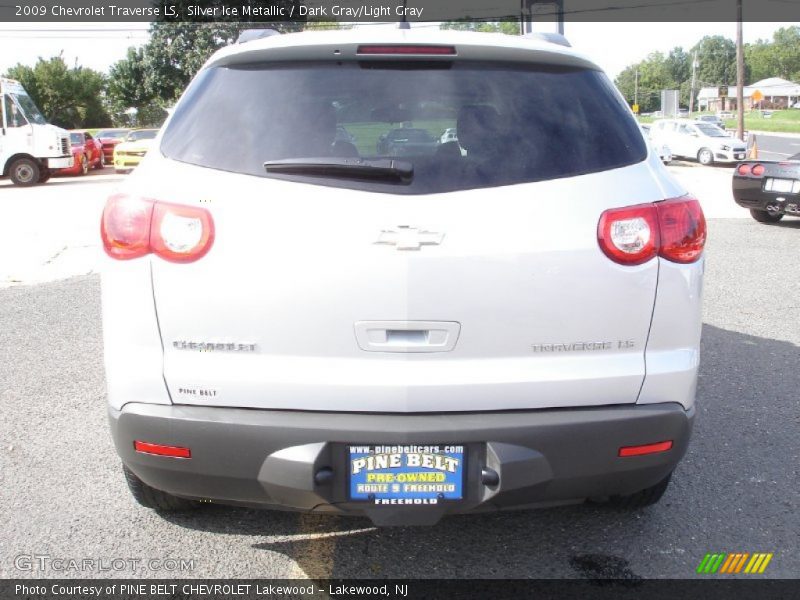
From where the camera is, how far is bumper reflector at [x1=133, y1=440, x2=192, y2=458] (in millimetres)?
2324

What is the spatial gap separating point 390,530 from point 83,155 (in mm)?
27675

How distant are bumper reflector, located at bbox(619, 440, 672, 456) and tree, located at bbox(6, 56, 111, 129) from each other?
60461 mm

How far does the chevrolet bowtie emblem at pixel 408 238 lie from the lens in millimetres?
2209

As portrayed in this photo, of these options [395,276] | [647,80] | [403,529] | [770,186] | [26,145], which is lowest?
[403,529]

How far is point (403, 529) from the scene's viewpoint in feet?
10.2

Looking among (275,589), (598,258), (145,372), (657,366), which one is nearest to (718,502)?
(657,366)

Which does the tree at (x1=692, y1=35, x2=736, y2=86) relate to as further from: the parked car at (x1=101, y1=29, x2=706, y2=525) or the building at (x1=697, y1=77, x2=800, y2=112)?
the parked car at (x1=101, y1=29, x2=706, y2=525)

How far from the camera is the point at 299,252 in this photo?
2.23 meters

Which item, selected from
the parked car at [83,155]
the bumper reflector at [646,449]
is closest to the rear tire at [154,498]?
the bumper reflector at [646,449]

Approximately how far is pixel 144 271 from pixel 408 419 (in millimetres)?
914

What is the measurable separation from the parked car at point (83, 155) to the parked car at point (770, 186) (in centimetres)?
2112

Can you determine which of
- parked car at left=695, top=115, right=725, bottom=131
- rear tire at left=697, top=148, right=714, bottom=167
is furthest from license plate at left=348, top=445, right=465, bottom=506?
parked car at left=695, top=115, right=725, bottom=131

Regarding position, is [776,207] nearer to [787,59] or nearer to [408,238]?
[408,238]

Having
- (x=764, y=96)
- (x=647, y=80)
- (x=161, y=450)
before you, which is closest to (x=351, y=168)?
(x=161, y=450)
